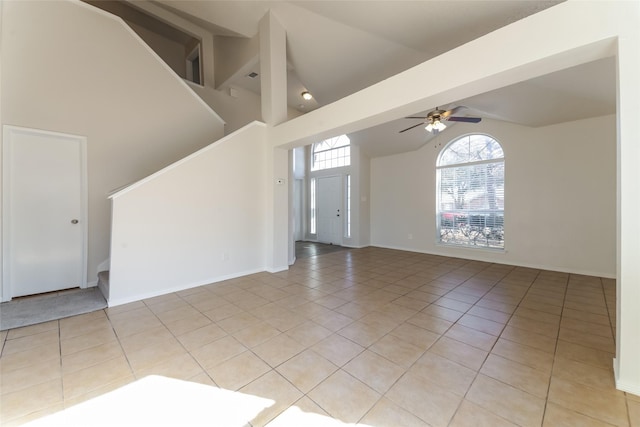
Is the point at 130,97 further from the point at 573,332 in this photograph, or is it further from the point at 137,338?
the point at 573,332

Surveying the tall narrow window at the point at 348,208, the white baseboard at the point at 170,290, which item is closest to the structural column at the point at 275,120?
the white baseboard at the point at 170,290

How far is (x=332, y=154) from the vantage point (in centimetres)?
750

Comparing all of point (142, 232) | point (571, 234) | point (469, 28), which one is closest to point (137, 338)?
point (142, 232)

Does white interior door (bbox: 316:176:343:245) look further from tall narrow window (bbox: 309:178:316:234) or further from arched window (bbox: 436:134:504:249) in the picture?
arched window (bbox: 436:134:504:249)

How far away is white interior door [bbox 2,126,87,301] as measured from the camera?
2.99m

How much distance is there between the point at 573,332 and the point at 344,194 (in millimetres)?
5377

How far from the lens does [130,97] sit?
149 inches

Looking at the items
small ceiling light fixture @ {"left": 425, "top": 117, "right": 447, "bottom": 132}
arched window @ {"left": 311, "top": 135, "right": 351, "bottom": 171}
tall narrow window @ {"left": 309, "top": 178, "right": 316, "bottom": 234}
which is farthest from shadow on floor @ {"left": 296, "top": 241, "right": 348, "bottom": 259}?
small ceiling light fixture @ {"left": 425, "top": 117, "right": 447, "bottom": 132}

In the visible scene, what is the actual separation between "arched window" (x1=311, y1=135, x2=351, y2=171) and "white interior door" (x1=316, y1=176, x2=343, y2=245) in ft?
1.44

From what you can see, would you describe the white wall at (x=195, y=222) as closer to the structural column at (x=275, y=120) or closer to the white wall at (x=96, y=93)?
the structural column at (x=275, y=120)

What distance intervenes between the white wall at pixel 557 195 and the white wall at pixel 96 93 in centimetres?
564

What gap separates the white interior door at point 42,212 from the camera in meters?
2.99

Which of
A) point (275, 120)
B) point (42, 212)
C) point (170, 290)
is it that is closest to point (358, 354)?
point (170, 290)

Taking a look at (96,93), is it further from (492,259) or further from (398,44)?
(492,259)
